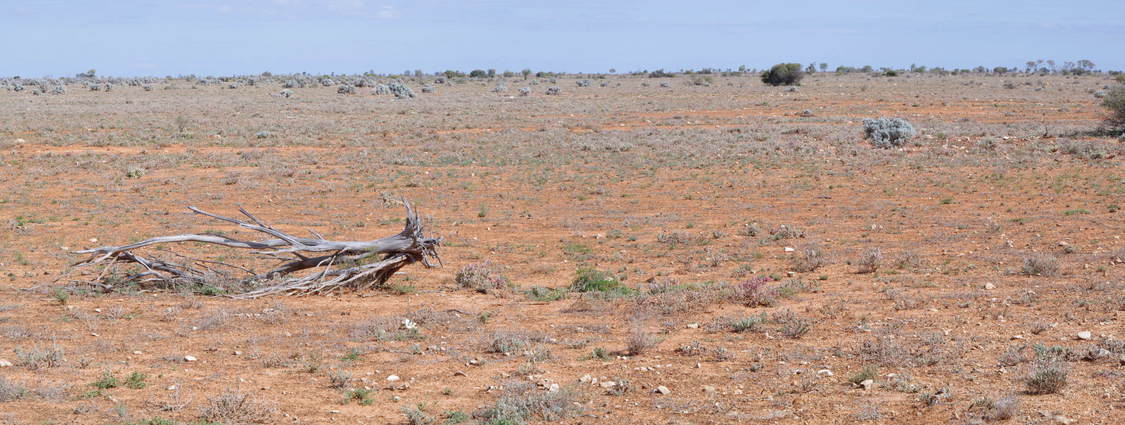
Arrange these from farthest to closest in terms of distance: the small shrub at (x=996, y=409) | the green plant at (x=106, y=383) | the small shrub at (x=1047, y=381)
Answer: the green plant at (x=106, y=383), the small shrub at (x=1047, y=381), the small shrub at (x=996, y=409)

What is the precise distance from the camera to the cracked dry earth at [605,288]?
676cm

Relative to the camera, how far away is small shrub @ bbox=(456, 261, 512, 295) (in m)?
11.0

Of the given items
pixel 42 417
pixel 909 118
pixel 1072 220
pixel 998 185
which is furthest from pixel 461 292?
pixel 909 118

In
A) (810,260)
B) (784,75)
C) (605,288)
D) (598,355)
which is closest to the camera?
(598,355)

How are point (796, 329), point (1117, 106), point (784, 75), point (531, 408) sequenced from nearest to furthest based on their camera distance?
point (531, 408), point (796, 329), point (1117, 106), point (784, 75)

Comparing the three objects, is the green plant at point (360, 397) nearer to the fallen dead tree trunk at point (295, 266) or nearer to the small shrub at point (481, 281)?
the fallen dead tree trunk at point (295, 266)

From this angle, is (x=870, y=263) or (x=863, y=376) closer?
(x=863, y=376)

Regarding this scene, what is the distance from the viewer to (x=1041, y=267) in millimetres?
11062

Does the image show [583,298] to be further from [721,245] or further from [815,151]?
[815,151]

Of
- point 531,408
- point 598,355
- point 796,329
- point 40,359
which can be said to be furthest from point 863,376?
point 40,359

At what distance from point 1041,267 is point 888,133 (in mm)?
16895

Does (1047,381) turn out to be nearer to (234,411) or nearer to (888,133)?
(234,411)

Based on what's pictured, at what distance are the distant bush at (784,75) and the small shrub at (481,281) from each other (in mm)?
59251

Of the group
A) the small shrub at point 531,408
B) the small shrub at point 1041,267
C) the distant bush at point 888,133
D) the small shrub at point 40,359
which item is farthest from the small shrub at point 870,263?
the distant bush at point 888,133
